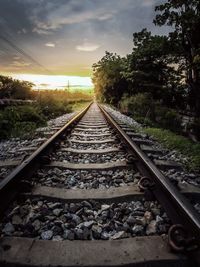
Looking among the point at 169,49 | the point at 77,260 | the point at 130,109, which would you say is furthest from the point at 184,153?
the point at 169,49

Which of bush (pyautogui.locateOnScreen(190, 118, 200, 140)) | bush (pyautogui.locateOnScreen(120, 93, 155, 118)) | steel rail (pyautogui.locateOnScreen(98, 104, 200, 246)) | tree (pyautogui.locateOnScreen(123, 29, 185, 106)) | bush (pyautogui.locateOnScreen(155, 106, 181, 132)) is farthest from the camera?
tree (pyautogui.locateOnScreen(123, 29, 185, 106))

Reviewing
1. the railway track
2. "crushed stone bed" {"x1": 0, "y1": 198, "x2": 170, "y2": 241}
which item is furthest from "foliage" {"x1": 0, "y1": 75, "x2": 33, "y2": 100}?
"crushed stone bed" {"x1": 0, "y1": 198, "x2": 170, "y2": 241}

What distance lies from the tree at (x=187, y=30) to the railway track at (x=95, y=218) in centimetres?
1392

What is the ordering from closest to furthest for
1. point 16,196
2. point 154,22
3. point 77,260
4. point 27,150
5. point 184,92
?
point 77,260 < point 16,196 < point 27,150 < point 154,22 < point 184,92

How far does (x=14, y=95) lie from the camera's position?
27703mm

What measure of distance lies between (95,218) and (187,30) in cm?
1697

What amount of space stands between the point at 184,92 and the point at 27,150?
17.7m

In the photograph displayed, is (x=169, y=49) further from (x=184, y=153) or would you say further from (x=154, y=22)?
(x=184, y=153)

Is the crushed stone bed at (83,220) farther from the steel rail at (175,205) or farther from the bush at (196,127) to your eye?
the bush at (196,127)

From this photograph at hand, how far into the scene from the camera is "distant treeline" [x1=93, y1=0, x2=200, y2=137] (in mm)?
15703

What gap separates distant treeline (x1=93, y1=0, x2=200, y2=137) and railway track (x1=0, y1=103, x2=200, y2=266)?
8208mm

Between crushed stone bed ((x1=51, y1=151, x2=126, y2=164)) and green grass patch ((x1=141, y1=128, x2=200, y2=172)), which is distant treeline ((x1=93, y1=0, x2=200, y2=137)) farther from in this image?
crushed stone bed ((x1=51, y1=151, x2=126, y2=164))

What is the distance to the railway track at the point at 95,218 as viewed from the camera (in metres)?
1.77

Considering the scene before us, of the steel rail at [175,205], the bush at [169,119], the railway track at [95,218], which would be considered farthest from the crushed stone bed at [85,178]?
the bush at [169,119]
